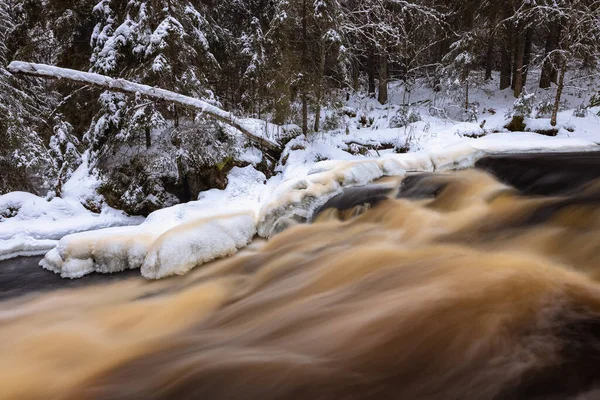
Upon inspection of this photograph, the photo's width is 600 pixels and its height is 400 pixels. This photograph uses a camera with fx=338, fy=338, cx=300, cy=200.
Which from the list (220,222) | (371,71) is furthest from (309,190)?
(371,71)

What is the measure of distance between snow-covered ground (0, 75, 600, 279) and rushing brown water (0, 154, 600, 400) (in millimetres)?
319

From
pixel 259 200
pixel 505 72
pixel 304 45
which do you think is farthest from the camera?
pixel 505 72

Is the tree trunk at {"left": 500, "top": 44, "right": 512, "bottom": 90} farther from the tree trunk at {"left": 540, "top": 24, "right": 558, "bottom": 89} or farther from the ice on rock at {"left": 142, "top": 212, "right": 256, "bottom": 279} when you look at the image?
the ice on rock at {"left": 142, "top": 212, "right": 256, "bottom": 279}

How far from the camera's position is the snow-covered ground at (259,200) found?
4.16 meters

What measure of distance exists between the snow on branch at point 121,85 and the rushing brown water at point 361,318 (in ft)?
12.7

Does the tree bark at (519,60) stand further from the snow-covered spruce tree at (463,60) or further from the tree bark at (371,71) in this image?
the tree bark at (371,71)

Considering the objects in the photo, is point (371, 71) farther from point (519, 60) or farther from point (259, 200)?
point (259, 200)

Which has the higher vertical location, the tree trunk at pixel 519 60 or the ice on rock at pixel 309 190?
the tree trunk at pixel 519 60

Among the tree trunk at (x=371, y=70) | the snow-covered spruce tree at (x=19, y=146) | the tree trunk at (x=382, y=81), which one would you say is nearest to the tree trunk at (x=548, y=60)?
the tree trunk at (x=382, y=81)

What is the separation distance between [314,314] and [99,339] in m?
1.83

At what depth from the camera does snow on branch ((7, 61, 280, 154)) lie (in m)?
5.93

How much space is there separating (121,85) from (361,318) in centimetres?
662

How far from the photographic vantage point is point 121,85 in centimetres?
671

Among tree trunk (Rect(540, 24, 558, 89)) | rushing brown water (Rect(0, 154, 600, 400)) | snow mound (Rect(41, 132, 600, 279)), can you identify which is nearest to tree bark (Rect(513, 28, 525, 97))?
tree trunk (Rect(540, 24, 558, 89))
